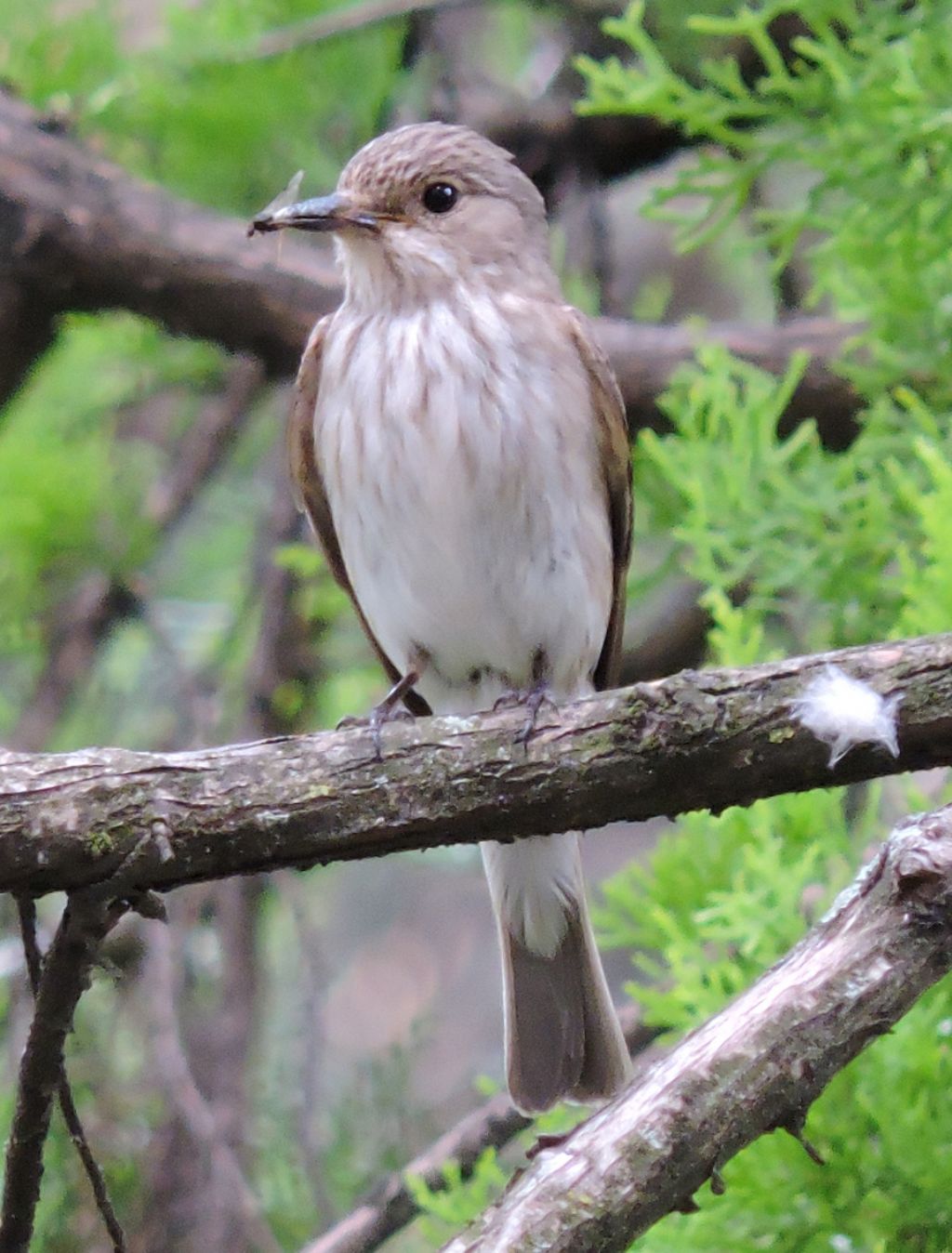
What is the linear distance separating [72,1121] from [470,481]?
1.13 metres

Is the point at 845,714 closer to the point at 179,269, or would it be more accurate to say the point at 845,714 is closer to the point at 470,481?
the point at 470,481

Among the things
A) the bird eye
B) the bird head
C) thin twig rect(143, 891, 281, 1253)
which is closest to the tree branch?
thin twig rect(143, 891, 281, 1253)

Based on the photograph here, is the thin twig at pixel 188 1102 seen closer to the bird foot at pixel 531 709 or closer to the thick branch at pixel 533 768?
the bird foot at pixel 531 709

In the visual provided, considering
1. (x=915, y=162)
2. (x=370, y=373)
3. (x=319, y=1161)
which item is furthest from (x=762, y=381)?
(x=319, y=1161)

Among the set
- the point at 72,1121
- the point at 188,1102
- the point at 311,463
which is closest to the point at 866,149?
the point at 311,463

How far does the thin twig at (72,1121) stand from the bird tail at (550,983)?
34.0 inches

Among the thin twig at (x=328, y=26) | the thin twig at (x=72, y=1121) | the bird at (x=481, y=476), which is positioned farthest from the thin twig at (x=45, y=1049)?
the thin twig at (x=328, y=26)

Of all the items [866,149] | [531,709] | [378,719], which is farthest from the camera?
[866,149]

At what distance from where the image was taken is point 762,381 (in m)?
2.99

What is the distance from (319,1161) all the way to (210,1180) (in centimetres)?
A: 33

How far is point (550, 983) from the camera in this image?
266 centimetres

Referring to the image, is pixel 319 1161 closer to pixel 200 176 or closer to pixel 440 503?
pixel 440 503

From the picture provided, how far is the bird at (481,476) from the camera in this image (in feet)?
8.16

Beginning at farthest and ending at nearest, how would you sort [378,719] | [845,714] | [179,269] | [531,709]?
[179,269] → [378,719] → [531,709] → [845,714]
